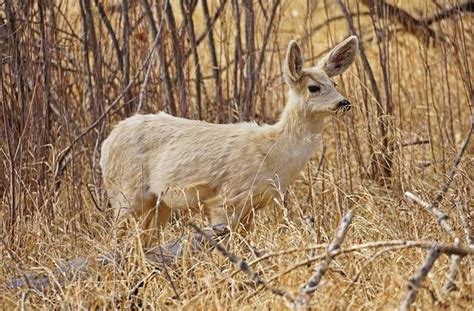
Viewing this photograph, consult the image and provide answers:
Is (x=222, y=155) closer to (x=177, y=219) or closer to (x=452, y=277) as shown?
(x=177, y=219)

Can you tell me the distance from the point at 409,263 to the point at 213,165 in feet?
4.57

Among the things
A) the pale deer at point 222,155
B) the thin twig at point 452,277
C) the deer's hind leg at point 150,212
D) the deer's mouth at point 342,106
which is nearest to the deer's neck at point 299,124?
the pale deer at point 222,155

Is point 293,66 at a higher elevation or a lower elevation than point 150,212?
higher

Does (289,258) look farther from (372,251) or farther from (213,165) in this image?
(213,165)

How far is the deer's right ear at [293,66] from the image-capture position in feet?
18.4

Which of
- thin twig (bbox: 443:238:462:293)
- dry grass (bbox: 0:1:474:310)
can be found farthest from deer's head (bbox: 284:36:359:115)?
thin twig (bbox: 443:238:462:293)

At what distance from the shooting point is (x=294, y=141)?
222 inches

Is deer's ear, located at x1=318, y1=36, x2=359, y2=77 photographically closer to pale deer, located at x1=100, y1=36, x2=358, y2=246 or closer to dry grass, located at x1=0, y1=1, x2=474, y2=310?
pale deer, located at x1=100, y1=36, x2=358, y2=246

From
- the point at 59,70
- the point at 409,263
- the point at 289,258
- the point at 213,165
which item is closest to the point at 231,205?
the point at 213,165

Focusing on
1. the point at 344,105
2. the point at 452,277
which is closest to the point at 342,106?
the point at 344,105

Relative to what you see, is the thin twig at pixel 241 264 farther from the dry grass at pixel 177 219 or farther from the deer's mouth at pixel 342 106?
the deer's mouth at pixel 342 106

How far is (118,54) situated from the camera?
6891 mm

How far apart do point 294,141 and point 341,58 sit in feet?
1.98

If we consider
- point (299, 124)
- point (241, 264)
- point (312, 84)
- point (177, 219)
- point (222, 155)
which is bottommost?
point (177, 219)
